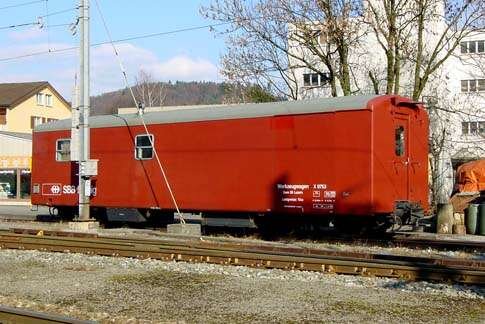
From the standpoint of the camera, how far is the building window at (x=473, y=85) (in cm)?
Result: 4953

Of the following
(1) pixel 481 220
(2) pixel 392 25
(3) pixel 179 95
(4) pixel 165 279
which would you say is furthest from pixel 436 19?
(3) pixel 179 95

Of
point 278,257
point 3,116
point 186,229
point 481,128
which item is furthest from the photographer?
point 3,116

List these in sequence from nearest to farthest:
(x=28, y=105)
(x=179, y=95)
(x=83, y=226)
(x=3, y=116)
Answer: (x=83, y=226)
(x=3, y=116)
(x=28, y=105)
(x=179, y=95)

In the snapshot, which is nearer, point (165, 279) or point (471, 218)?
point (165, 279)

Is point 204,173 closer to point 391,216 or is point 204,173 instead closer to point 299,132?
point 299,132

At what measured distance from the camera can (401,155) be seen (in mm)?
16047

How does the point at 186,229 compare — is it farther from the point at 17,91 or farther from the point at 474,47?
the point at 17,91

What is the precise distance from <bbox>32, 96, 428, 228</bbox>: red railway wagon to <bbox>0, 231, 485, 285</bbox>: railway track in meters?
2.33

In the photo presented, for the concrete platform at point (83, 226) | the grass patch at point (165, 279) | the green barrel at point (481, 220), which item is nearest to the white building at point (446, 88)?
the green barrel at point (481, 220)

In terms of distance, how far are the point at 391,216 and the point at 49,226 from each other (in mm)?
11023

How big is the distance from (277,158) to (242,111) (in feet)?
5.34

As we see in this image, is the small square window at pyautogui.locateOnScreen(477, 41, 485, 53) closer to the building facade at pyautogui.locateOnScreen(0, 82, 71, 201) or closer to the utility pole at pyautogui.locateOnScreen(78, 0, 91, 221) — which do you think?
the building facade at pyautogui.locateOnScreen(0, 82, 71, 201)

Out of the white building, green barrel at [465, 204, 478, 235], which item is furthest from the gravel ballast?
the white building

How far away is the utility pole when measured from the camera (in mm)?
19781
